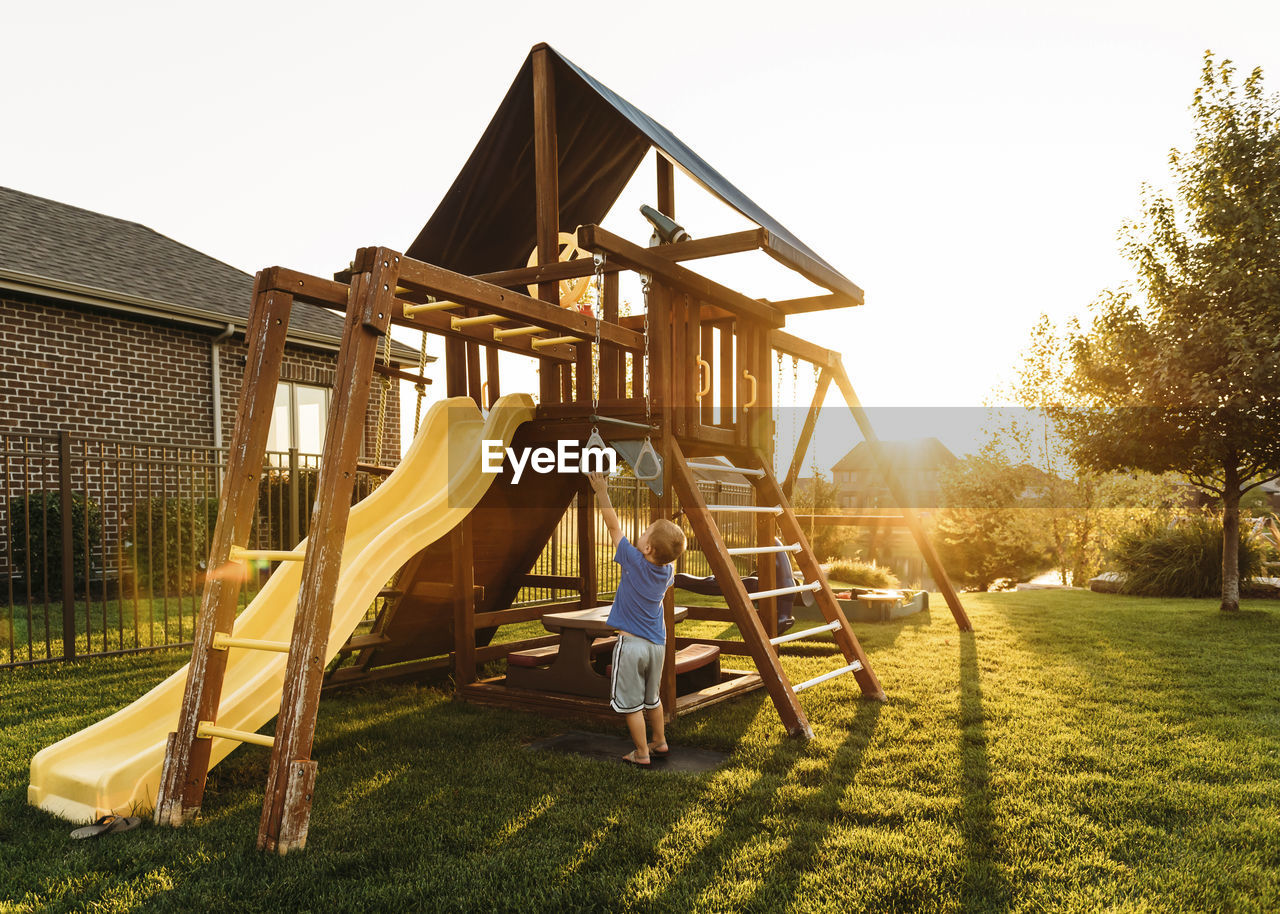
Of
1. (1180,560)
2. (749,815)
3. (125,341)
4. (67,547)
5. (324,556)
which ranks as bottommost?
(1180,560)

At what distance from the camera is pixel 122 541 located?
8914mm

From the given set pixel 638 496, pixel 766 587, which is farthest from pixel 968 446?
pixel 766 587

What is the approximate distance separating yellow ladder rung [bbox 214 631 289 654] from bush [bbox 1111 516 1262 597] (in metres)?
15.0

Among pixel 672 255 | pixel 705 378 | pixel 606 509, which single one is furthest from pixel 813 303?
pixel 606 509

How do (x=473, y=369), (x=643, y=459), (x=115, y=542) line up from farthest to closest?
(x=115, y=542)
(x=473, y=369)
(x=643, y=459)

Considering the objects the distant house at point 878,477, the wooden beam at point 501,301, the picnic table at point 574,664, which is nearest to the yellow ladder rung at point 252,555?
the wooden beam at point 501,301

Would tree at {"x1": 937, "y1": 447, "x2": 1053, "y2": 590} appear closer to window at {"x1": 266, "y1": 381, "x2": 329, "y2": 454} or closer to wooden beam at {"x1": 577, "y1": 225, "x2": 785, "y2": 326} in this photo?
window at {"x1": 266, "y1": 381, "x2": 329, "y2": 454}

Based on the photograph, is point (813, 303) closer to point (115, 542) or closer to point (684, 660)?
point (684, 660)

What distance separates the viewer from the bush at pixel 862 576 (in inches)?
571

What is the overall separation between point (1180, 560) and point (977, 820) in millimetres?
13241

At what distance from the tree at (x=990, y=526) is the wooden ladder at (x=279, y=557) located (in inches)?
979

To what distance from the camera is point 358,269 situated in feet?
12.9

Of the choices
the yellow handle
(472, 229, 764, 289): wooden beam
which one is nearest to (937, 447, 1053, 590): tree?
the yellow handle

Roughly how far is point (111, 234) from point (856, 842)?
17.2 m
